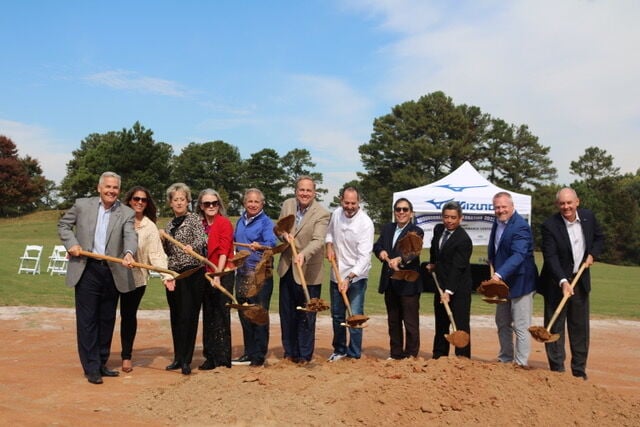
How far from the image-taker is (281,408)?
15.5 feet

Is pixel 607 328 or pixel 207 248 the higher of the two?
pixel 207 248

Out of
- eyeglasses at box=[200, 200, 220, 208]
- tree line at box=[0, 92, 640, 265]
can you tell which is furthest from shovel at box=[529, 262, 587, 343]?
tree line at box=[0, 92, 640, 265]

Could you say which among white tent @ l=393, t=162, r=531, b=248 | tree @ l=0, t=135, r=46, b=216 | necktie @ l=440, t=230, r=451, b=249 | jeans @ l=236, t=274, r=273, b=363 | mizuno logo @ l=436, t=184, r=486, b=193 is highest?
tree @ l=0, t=135, r=46, b=216

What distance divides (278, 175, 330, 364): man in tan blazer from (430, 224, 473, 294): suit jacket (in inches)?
51.3

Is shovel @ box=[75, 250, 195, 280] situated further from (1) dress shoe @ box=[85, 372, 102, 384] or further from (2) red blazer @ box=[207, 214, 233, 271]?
(1) dress shoe @ box=[85, 372, 102, 384]

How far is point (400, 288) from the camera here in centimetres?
665

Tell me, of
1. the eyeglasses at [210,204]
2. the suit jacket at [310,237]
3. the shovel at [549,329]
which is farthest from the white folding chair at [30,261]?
the shovel at [549,329]

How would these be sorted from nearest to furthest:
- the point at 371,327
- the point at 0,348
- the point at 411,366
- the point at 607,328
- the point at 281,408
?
the point at 281,408 → the point at 411,366 → the point at 0,348 → the point at 371,327 → the point at 607,328

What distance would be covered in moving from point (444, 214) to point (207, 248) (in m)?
2.54

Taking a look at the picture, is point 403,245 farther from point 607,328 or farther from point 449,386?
point 607,328

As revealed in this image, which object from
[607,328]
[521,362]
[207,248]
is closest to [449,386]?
[521,362]

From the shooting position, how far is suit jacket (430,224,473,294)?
6383 mm

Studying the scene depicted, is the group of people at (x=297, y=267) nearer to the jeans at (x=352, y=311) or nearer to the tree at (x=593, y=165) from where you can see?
the jeans at (x=352, y=311)

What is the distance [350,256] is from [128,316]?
8.11ft
